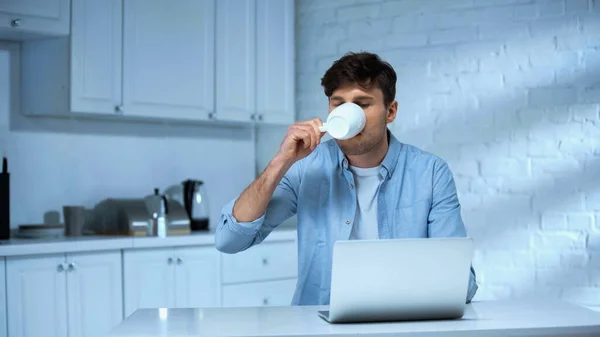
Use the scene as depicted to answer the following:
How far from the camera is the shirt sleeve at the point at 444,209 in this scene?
2400mm

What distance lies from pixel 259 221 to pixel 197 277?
1.87 m

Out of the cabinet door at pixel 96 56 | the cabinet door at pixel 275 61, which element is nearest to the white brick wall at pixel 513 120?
the cabinet door at pixel 275 61

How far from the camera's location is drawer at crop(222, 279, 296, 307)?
4316mm

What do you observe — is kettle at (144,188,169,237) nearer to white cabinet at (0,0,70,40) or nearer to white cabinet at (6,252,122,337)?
white cabinet at (6,252,122,337)

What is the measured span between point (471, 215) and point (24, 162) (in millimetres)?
2170

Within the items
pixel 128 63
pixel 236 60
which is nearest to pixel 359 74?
pixel 128 63

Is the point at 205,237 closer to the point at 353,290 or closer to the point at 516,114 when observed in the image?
the point at 516,114

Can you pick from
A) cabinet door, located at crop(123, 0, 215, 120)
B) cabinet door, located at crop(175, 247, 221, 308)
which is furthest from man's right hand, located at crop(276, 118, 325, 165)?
cabinet door, located at crop(123, 0, 215, 120)

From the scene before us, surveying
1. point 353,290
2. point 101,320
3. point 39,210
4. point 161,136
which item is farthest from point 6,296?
point 353,290

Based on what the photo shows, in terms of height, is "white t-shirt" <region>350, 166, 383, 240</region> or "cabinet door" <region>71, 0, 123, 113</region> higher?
"cabinet door" <region>71, 0, 123, 113</region>

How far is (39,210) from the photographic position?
13.6 ft

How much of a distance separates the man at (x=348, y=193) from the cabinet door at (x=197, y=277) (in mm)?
1683

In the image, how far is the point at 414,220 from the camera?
2486 mm

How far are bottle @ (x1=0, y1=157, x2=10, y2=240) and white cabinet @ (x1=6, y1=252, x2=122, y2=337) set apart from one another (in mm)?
326
